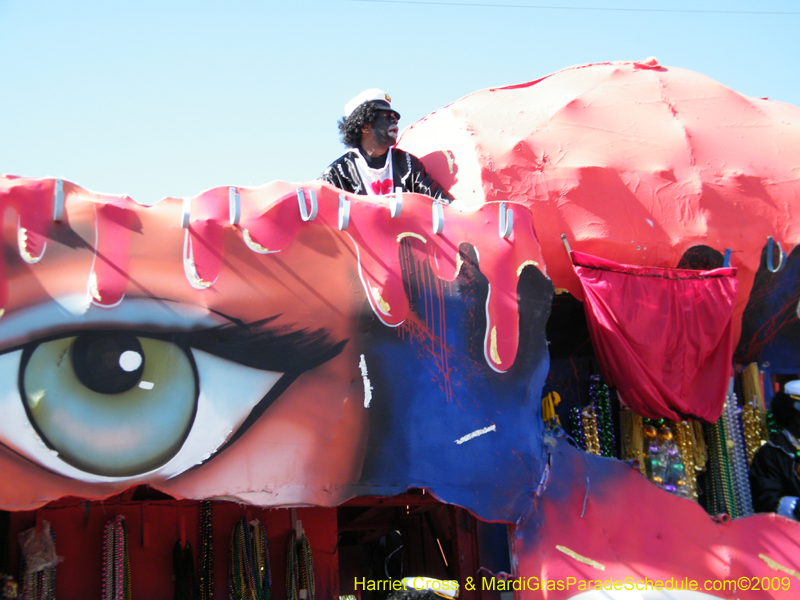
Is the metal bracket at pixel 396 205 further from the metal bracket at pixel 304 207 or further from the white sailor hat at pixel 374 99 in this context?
the white sailor hat at pixel 374 99

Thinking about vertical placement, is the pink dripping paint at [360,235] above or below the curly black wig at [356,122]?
below

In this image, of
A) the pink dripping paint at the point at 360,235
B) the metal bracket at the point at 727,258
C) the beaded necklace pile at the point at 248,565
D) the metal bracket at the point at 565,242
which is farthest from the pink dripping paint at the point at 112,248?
the metal bracket at the point at 727,258

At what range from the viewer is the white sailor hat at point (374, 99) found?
16.4 feet

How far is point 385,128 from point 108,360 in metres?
2.29

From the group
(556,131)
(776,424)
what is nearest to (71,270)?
(556,131)

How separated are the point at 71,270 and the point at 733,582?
3.74 m

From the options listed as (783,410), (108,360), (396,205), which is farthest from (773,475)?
(108,360)

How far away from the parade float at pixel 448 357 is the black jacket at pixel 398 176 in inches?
6.2

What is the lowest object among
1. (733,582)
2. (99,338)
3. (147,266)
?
(733,582)

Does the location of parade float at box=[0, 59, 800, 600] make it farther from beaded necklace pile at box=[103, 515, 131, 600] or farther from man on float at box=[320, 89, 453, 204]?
man on float at box=[320, 89, 453, 204]

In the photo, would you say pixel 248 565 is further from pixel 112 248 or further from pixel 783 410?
pixel 783 410

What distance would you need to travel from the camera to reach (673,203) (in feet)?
16.1

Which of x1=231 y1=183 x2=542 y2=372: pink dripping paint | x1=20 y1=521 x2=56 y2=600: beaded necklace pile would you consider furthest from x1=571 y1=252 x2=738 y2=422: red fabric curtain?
x1=20 y1=521 x2=56 y2=600: beaded necklace pile

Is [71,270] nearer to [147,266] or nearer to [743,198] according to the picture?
[147,266]
